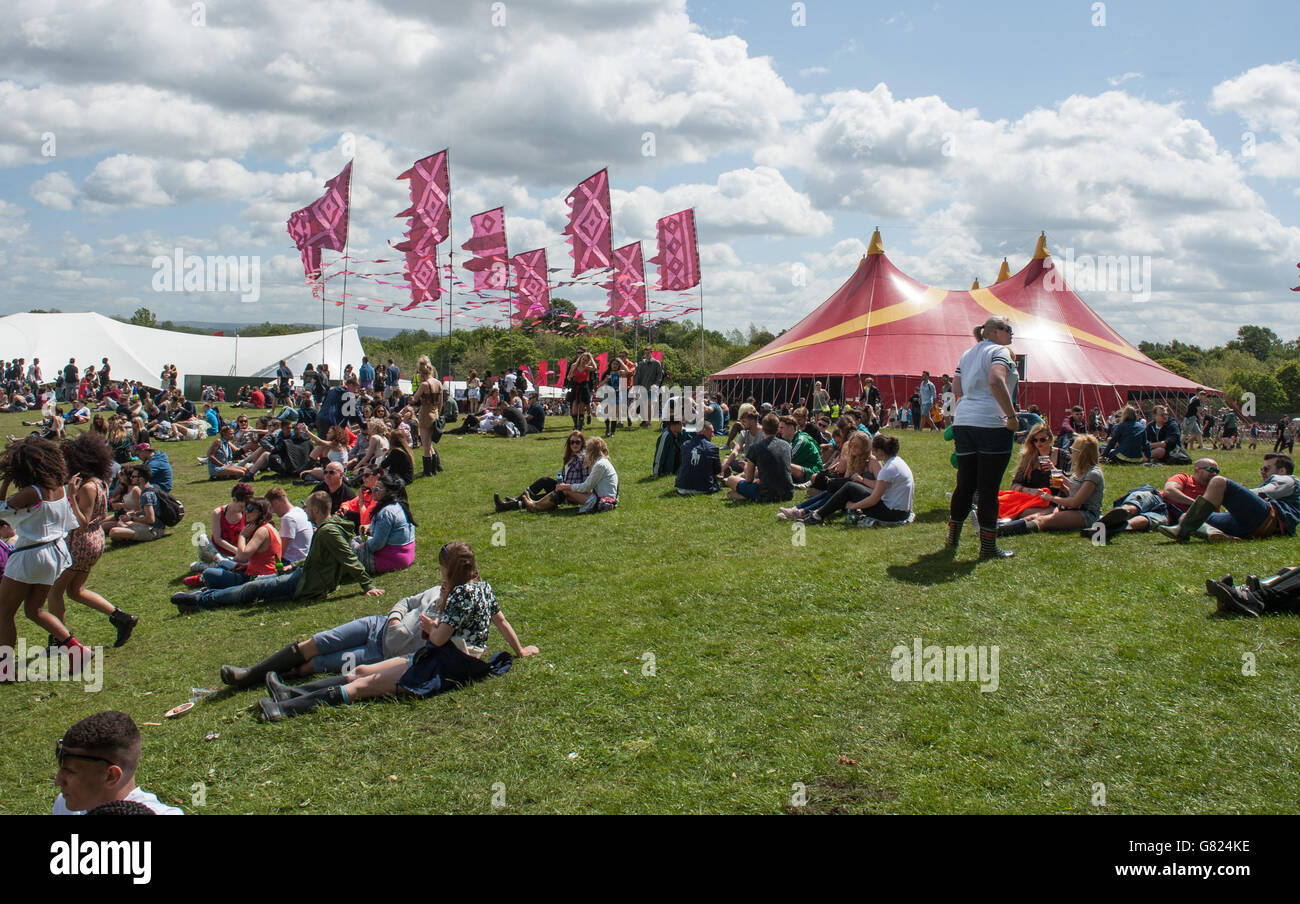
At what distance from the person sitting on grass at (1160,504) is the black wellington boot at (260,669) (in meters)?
7.12

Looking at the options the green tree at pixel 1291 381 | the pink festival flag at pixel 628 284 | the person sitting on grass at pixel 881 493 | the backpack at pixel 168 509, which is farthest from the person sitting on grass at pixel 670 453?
the green tree at pixel 1291 381

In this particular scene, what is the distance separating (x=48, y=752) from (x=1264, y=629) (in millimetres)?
7407

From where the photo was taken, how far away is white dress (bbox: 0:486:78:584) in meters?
6.08

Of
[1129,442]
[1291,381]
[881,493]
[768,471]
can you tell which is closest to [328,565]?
[768,471]

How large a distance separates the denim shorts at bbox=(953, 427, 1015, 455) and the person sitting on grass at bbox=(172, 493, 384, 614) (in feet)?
17.5

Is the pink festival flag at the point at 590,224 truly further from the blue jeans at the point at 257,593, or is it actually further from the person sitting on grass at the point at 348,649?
the person sitting on grass at the point at 348,649

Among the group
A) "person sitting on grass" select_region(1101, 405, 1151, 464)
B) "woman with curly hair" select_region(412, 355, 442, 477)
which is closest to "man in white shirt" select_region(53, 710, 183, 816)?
"woman with curly hair" select_region(412, 355, 442, 477)

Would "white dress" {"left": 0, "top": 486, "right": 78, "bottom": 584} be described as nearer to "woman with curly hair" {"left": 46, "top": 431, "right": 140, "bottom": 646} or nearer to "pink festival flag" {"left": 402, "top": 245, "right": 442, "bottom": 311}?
"woman with curly hair" {"left": 46, "top": 431, "right": 140, "bottom": 646}

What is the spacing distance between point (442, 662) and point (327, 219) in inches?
736

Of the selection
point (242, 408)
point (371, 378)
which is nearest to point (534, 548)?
point (371, 378)

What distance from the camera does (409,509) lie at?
10.1 m

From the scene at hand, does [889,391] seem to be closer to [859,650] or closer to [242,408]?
[859,650]

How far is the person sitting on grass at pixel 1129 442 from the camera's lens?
14.3 meters

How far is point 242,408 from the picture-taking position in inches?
1224
